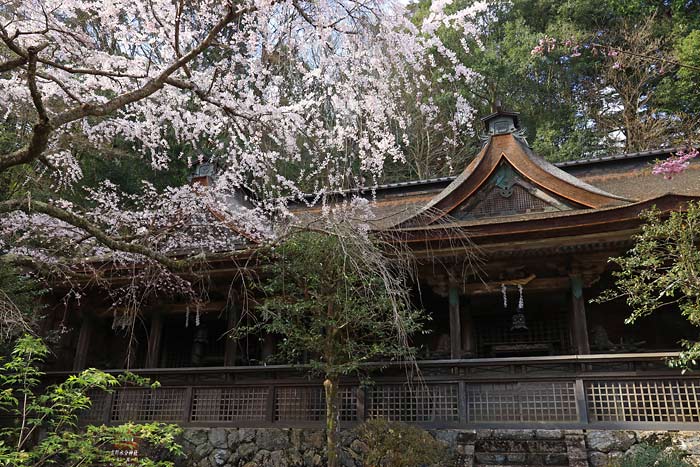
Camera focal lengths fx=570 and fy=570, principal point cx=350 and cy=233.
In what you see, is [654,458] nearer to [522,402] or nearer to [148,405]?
[522,402]

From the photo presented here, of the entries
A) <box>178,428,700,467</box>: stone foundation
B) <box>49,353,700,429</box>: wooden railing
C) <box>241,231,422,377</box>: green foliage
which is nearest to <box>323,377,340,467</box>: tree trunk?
<box>241,231,422,377</box>: green foliage

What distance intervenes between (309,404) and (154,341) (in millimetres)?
4084

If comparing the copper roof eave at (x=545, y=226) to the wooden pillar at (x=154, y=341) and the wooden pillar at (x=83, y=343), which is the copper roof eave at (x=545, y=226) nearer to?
the wooden pillar at (x=154, y=341)

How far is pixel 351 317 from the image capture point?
7672 mm

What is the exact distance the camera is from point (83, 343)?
11.8 m

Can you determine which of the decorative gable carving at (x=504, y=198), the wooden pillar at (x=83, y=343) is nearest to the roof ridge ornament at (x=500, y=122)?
the decorative gable carving at (x=504, y=198)

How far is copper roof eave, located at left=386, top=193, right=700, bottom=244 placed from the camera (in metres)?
8.06

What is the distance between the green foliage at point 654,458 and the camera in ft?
20.9

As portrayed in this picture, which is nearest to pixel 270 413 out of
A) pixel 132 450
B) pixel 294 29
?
pixel 132 450

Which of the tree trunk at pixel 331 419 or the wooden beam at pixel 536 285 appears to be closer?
the tree trunk at pixel 331 419

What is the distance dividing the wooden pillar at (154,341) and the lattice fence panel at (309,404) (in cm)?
318

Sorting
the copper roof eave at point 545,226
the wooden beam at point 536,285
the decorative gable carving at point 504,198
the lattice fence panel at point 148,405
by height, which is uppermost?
the decorative gable carving at point 504,198

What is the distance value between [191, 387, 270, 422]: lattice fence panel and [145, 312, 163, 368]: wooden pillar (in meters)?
1.70

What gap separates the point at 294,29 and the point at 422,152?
61.0ft
